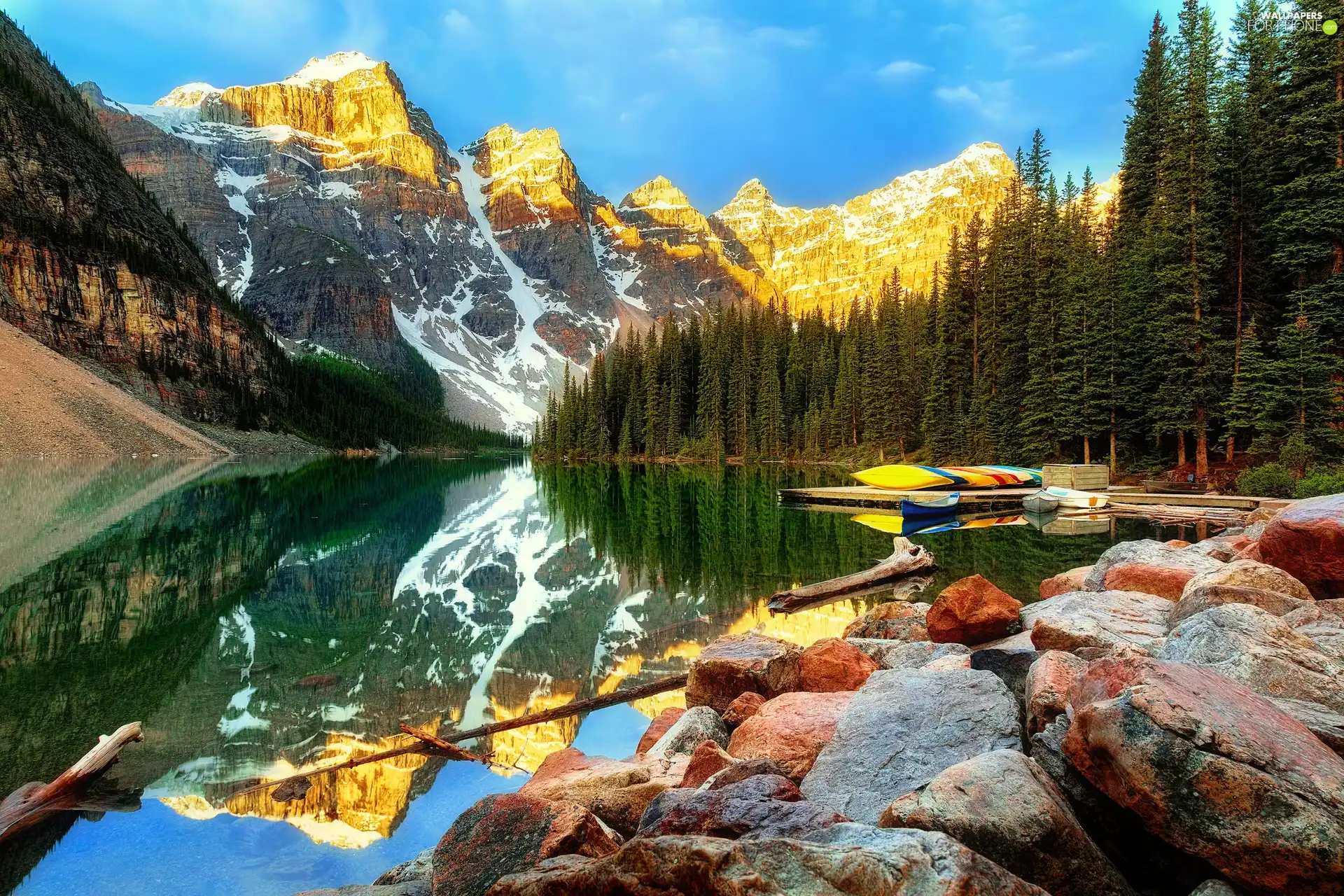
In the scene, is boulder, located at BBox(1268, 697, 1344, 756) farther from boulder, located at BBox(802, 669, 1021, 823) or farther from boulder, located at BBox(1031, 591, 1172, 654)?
boulder, located at BBox(1031, 591, 1172, 654)

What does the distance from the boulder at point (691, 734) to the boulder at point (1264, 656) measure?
146 inches

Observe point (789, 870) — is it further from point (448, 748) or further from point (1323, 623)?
point (448, 748)

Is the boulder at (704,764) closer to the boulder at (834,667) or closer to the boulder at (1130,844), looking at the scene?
the boulder at (1130,844)

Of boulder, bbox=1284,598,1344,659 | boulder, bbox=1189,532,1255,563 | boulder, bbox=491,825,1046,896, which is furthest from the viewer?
boulder, bbox=1189,532,1255,563

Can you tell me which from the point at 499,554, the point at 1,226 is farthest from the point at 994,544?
the point at 1,226

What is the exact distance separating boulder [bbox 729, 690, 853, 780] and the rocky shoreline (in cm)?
2

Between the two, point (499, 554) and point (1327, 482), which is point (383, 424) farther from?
point (1327, 482)

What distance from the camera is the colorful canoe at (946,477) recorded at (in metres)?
31.4

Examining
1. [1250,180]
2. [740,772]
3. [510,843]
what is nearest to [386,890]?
[510,843]

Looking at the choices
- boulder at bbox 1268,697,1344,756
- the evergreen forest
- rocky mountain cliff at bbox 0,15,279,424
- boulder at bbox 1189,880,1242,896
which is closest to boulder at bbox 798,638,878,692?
boulder at bbox 1268,697,1344,756

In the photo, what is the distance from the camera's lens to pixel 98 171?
107875 millimetres

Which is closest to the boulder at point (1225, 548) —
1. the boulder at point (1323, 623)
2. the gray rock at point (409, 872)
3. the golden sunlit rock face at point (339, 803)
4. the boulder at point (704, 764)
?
the boulder at point (1323, 623)

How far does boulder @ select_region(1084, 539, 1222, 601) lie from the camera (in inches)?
337

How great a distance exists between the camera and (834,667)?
7152 mm
